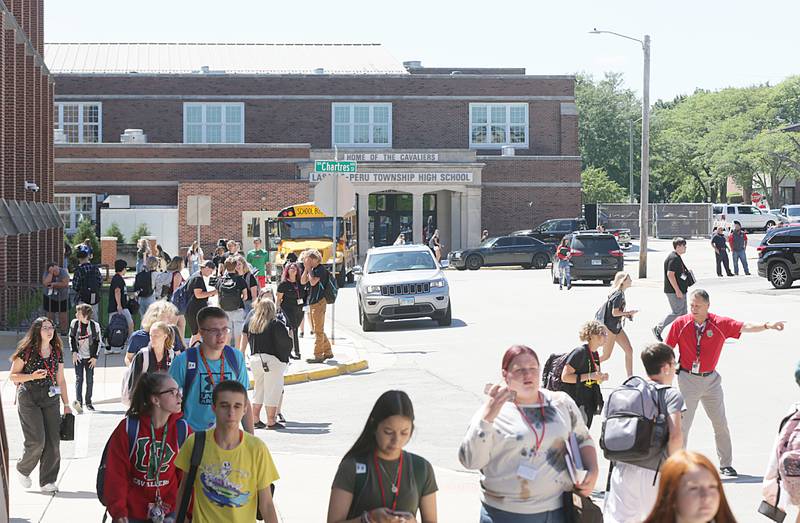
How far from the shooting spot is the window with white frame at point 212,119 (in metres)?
64.4

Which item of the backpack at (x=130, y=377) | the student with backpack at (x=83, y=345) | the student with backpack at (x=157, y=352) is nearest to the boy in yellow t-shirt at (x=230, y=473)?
the backpack at (x=130, y=377)

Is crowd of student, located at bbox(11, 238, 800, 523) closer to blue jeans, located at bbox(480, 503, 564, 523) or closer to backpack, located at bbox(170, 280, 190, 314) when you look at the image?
blue jeans, located at bbox(480, 503, 564, 523)

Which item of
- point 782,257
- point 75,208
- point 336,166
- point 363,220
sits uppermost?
point 336,166

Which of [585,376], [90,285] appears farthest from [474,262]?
[585,376]

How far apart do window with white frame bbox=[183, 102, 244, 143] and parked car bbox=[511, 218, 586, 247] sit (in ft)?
55.2

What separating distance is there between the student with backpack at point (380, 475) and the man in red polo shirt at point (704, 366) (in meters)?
5.84

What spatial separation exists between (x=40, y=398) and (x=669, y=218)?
65989 millimetres

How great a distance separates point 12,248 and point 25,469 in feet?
61.5

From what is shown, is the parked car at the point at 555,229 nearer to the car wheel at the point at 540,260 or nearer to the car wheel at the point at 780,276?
the car wheel at the point at 540,260

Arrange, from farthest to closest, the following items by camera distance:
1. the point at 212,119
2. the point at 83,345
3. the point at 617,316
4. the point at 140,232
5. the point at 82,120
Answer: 1. the point at 212,119
2. the point at 82,120
3. the point at 140,232
4. the point at 617,316
5. the point at 83,345

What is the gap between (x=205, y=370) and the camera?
8.44m

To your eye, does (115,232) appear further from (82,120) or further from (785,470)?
(785,470)

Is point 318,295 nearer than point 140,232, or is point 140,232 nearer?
point 318,295

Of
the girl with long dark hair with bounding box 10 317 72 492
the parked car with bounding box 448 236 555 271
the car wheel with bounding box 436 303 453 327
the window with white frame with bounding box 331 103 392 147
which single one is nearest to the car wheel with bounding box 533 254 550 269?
the parked car with bounding box 448 236 555 271
